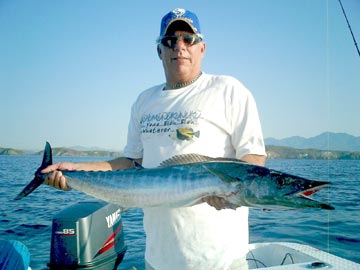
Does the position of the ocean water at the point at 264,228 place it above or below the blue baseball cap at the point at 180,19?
below

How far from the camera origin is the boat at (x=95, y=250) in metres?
4.50

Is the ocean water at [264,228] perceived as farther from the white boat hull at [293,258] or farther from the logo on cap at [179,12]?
the logo on cap at [179,12]

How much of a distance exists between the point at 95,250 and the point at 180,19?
3.73 metres

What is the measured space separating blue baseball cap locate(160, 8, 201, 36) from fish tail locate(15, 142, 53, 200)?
71.8 inches

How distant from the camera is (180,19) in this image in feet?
10.5

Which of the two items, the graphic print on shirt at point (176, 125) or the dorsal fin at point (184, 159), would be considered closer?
the dorsal fin at point (184, 159)

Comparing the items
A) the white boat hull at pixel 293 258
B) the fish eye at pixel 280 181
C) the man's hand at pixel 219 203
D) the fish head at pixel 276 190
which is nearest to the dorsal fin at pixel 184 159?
the man's hand at pixel 219 203

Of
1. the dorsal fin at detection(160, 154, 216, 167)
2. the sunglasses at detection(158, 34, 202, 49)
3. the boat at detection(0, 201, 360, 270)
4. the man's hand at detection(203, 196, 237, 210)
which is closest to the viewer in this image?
the man's hand at detection(203, 196, 237, 210)

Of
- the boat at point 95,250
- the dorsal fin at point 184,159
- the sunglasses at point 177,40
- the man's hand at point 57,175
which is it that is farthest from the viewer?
the boat at point 95,250

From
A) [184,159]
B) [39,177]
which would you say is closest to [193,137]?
[184,159]

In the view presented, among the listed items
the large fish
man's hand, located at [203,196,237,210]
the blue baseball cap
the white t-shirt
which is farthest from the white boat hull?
the blue baseball cap

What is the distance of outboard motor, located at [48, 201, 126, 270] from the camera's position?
4.98 metres

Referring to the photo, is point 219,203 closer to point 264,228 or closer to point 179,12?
point 179,12

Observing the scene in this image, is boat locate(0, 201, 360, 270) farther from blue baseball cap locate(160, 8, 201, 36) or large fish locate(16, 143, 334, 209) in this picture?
blue baseball cap locate(160, 8, 201, 36)
